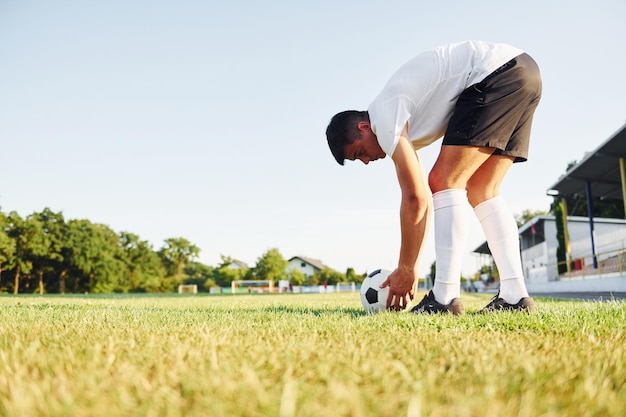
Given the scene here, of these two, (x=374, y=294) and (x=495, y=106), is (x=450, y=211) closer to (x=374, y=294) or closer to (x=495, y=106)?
(x=495, y=106)

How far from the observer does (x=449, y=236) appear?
143 inches

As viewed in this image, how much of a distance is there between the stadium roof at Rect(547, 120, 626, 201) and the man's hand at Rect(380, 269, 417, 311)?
18396 mm

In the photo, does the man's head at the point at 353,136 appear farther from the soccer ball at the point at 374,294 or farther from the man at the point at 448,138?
the soccer ball at the point at 374,294

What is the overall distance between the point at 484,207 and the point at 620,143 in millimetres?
19851

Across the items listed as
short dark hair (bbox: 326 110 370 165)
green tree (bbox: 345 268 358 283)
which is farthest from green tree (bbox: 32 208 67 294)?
short dark hair (bbox: 326 110 370 165)

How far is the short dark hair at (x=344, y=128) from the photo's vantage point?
3709 millimetres

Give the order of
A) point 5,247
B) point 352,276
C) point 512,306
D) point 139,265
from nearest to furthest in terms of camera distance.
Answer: point 512,306 → point 5,247 → point 139,265 → point 352,276

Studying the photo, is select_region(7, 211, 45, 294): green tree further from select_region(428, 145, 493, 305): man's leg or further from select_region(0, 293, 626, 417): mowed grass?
select_region(0, 293, 626, 417): mowed grass


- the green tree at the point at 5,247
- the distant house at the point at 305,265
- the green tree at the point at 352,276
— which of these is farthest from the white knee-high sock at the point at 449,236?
the distant house at the point at 305,265

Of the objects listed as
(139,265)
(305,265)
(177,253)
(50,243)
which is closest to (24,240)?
(50,243)

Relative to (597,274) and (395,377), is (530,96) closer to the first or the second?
(395,377)

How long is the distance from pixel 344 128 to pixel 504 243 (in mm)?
1549

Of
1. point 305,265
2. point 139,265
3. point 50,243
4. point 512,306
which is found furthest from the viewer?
point 305,265

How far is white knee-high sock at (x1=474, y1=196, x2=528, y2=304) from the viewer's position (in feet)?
12.7
